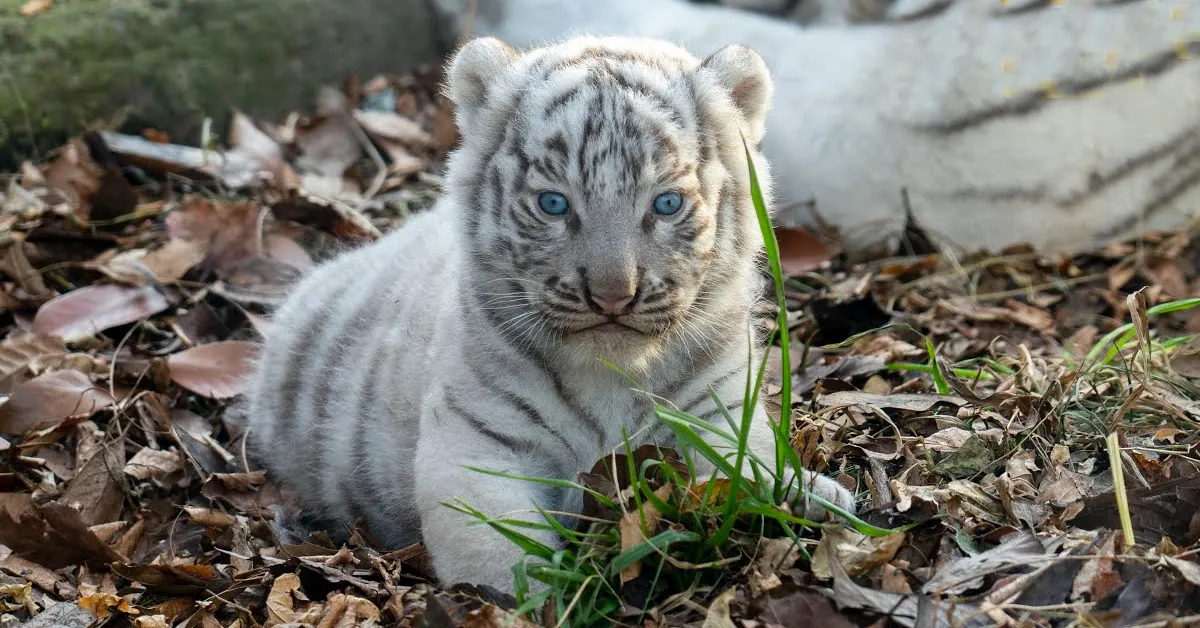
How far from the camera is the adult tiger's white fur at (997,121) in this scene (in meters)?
5.39

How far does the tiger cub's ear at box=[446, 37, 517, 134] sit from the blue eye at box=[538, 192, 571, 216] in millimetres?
489

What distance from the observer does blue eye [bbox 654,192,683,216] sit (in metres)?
3.07

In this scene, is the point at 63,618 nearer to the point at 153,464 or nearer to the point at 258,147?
the point at 153,464

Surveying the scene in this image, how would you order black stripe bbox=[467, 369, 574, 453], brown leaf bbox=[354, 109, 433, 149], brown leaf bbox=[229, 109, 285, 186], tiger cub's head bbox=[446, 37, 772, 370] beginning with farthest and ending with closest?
brown leaf bbox=[354, 109, 433, 149] < brown leaf bbox=[229, 109, 285, 186] < black stripe bbox=[467, 369, 574, 453] < tiger cub's head bbox=[446, 37, 772, 370]

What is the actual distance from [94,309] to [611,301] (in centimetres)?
265

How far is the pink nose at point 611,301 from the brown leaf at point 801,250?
243cm

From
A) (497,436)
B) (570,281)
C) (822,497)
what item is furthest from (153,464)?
(822,497)

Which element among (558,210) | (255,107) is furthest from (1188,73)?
(255,107)

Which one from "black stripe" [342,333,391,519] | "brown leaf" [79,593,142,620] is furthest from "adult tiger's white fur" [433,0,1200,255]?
"brown leaf" [79,593,142,620]

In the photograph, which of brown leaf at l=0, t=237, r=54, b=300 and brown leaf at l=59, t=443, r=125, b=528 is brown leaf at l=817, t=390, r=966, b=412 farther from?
brown leaf at l=0, t=237, r=54, b=300

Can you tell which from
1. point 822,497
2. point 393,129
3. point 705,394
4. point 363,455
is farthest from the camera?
point 393,129

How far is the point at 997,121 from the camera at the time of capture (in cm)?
555

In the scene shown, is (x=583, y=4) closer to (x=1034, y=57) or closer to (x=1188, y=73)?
(x=1034, y=57)

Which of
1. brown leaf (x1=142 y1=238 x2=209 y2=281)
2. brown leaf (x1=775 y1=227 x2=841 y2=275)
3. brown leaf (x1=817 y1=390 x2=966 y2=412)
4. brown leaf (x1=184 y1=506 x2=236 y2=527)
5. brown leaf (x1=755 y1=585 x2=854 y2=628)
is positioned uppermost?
brown leaf (x1=755 y1=585 x2=854 y2=628)
